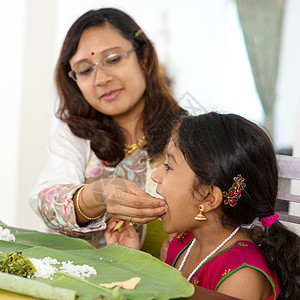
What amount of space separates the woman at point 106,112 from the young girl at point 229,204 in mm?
490

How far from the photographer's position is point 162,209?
1.46 m

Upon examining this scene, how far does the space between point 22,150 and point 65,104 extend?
2102 mm

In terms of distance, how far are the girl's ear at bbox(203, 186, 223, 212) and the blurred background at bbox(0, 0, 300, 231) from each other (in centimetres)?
209

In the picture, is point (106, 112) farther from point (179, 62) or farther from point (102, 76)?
point (179, 62)

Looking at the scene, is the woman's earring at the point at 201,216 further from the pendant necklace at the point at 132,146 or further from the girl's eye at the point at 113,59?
the girl's eye at the point at 113,59

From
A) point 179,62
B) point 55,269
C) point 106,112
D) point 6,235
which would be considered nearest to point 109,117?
point 106,112

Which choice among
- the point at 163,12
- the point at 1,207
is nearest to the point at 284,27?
the point at 163,12

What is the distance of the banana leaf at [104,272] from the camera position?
3.27 feet

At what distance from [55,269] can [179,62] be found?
456cm

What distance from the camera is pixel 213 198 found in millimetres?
1418

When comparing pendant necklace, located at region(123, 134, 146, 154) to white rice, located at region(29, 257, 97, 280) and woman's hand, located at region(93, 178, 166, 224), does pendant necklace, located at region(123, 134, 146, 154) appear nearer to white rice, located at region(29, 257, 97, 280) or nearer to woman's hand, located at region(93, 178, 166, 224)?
woman's hand, located at region(93, 178, 166, 224)

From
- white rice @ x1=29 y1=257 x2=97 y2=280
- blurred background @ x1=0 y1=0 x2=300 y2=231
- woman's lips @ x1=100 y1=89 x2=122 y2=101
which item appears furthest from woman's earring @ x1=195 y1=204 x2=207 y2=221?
blurred background @ x1=0 y1=0 x2=300 y2=231

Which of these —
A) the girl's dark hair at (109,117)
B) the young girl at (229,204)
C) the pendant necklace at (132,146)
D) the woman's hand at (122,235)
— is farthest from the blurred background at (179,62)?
the young girl at (229,204)

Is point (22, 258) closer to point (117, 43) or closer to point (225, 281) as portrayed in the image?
point (225, 281)
